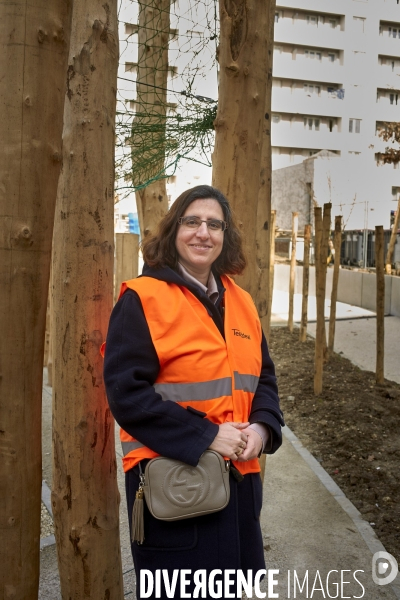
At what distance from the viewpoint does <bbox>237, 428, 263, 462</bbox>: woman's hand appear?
2257 mm

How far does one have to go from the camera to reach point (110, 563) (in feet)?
9.17

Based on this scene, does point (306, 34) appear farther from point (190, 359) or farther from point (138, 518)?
point (138, 518)

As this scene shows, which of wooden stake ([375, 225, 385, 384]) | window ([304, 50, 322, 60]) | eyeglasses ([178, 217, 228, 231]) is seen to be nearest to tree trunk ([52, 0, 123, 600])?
eyeglasses ([178, 217, 228, 231])

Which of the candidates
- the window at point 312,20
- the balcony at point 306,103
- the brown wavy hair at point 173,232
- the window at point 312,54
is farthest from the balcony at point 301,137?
the brown wavy hair at point 173,232

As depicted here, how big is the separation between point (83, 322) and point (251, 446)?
91cm

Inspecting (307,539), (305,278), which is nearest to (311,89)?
(305,278)

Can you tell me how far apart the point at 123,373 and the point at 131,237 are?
6678 mm

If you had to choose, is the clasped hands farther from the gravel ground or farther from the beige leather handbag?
the gravel ground

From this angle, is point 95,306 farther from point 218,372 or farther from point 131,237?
point 131,237

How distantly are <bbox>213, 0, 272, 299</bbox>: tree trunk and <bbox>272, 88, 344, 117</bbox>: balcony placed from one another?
46068 millimetres

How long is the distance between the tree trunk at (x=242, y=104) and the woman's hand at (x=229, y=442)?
4.88 feet

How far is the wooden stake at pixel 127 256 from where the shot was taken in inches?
344

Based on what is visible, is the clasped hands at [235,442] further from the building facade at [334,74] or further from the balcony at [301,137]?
the balcony at [301,137]

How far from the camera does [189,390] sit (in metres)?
2.22
